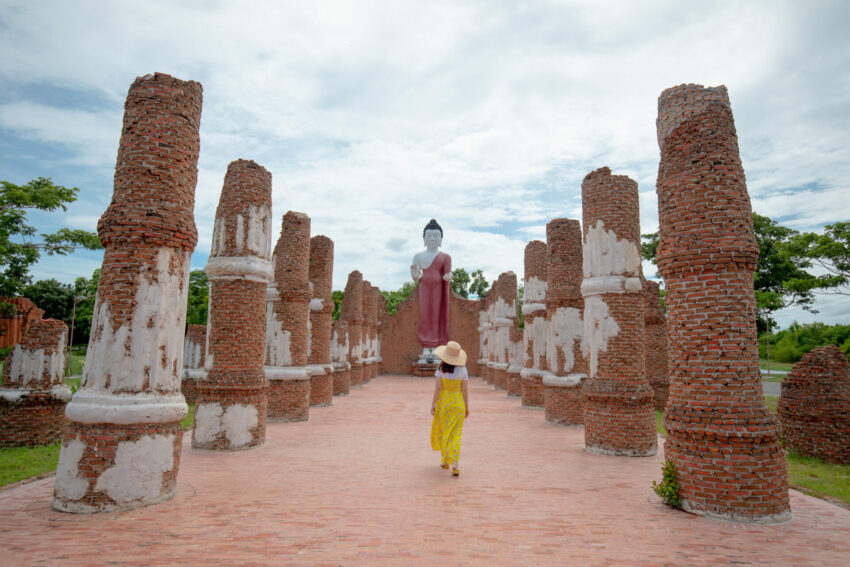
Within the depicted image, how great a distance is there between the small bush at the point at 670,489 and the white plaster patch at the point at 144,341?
613 cm

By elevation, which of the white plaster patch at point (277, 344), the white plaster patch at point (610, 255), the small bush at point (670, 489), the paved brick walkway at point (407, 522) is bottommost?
the paved brick walkway at point (407, 522)

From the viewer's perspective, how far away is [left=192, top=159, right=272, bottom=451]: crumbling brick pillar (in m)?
9.38

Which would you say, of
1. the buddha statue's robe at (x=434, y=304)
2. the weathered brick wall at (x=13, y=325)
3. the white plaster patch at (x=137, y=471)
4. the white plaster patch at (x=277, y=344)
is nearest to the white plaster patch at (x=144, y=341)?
the white plaster patch at (x=137, y=471)

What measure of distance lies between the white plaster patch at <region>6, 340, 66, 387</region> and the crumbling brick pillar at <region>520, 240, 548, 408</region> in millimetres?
12830

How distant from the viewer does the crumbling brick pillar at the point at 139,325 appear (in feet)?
18.4

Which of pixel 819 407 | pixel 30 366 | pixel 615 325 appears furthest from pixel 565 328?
pixel 30 366

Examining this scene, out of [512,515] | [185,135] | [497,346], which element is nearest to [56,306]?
[497,346]

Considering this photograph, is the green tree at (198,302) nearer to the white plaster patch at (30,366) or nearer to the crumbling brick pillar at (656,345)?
the white plaster patch at (30,366)

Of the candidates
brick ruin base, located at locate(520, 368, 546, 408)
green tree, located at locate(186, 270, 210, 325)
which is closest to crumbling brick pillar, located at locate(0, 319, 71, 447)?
brick ruin base, located at locate(520, 368, 546, 408)

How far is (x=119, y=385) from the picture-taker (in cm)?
583

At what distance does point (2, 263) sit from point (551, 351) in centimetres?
1776

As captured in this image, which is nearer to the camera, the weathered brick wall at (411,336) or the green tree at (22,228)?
the green tree at (22,228)

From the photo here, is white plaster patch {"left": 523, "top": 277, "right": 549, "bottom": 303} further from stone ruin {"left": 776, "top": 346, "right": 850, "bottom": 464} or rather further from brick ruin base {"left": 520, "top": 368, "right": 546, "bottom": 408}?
stone ruin {"left": 776, "top": 346, "right": 850, "bottom": 464}

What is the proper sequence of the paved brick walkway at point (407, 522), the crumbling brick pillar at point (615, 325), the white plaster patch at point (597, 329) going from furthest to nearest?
the white plaster patch at point (597, 329), the crumbling brick pillar at point (615, 325), the paved brick walkway at point (407, 522)
